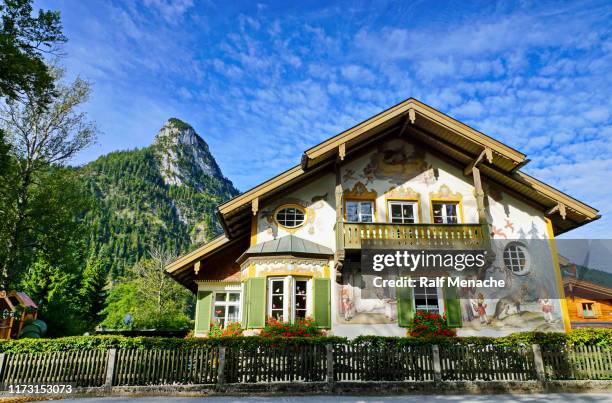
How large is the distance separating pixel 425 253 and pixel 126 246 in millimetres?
156498

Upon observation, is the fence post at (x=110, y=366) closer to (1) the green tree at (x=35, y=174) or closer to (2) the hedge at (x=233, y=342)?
(2) the hedge at (x=233, y=342)

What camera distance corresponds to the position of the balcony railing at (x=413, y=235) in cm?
1572

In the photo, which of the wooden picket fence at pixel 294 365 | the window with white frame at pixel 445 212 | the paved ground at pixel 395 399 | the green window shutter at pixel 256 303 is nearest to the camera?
the paved ground at pixel 395 399

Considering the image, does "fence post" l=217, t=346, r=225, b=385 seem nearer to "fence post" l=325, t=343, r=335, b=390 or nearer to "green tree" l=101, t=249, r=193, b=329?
"fence post" l=325, t=343, r=335, b=390

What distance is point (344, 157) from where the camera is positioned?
17516mm

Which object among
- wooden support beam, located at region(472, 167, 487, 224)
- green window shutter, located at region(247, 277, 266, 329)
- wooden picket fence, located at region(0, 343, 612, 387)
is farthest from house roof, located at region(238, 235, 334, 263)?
wooden support beam, located at region(472, 167, 487, 224)

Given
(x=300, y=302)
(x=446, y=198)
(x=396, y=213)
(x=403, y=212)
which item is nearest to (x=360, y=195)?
(x=396, y=213)

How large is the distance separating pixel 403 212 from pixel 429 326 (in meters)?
4.66

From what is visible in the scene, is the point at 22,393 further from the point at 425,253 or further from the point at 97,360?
the point at 425,253

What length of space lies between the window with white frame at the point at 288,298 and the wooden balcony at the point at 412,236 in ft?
6.56

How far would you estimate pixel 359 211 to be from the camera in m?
17.7

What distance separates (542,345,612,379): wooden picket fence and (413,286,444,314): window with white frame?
14.7 feet

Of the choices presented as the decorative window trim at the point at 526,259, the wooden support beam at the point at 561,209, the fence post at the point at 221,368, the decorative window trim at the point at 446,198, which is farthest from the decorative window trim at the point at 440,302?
the fence post at the point at 221,368

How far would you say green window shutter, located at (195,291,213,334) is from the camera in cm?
1861
